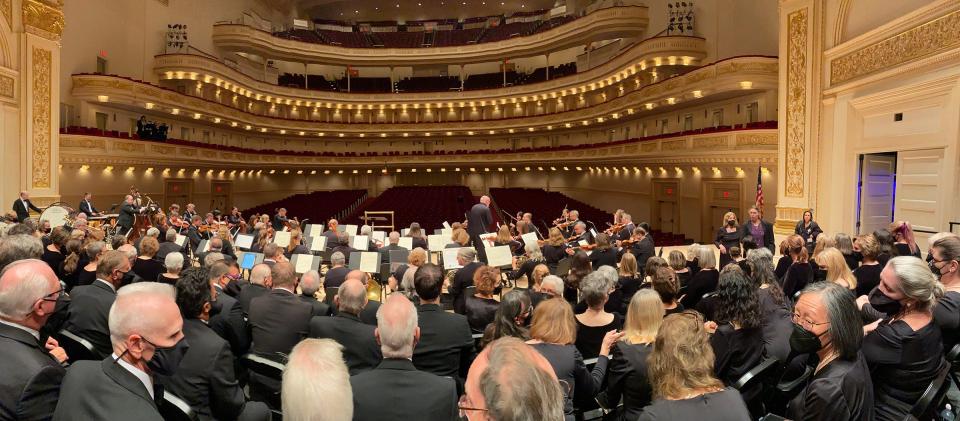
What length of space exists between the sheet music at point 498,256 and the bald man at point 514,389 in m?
6.44

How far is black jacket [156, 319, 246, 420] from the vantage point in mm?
2926

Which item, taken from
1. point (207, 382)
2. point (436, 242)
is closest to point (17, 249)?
point (207, 382)

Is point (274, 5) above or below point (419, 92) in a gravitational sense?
above

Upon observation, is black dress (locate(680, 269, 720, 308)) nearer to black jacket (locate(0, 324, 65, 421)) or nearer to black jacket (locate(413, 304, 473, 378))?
black jacket (locate(413, 304, 473, 378))

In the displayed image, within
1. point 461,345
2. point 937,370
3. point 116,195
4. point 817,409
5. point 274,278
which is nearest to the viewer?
point 817,409

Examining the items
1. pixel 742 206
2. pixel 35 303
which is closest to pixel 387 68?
pixel 742 206

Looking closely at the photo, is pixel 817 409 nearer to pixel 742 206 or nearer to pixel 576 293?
pixel 576 293

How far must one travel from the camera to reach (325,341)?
2.38 metres

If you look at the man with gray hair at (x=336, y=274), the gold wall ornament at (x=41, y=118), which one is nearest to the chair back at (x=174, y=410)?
the man with gray hair at (x=336, y=274)

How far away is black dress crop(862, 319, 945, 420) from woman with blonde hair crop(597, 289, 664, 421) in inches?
43.5

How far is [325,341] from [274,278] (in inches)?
101

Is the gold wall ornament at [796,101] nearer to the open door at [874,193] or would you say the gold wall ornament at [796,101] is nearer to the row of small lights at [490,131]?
the open door at [874,193]

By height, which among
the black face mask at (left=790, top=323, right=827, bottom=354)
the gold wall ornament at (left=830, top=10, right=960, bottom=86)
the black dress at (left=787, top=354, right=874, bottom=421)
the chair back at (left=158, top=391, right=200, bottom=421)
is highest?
the gold wall ornament at (left=830, top=10, right=960, bottom=86)

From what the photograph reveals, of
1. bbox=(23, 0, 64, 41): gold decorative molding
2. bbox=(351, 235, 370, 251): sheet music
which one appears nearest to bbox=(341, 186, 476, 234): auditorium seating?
bbox=(351, 235, 370, 251): sheet music
